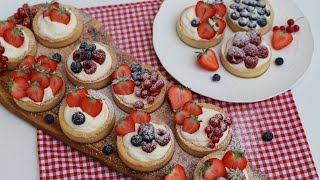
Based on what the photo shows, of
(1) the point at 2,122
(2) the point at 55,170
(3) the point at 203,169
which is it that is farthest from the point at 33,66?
(3) the point at 203,169

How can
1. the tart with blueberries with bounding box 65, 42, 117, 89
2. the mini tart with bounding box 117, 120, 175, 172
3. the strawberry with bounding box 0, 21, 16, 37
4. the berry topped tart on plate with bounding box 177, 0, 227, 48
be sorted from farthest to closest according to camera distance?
1. the berry topped tart on plate with bounding box 177, 0, 227, 48
2. the strawberry with bounding box 0, 21, 16, 37
3. the tart with blueberries with bounding box 65, 42, 117, 89
4. the mini tart with bounding box 117, 120, 175, 172

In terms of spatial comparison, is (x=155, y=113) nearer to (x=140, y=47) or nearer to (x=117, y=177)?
(x=117, y=177)

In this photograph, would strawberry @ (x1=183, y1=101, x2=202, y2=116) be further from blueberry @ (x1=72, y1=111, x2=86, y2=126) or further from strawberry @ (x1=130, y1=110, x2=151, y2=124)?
blueberry @ (x1=72, y1=111, x2=86, y2=126)

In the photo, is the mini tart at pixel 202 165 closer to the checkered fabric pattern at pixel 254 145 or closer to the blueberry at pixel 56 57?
Answer: the checkered fabric pattern at pixel 254 145

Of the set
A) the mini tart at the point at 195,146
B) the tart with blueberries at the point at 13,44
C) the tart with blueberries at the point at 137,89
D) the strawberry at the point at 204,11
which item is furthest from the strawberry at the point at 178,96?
the tart with blueberries at the point at 13,44

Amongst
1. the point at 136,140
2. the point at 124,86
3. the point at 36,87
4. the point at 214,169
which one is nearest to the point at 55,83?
the point at 36,87

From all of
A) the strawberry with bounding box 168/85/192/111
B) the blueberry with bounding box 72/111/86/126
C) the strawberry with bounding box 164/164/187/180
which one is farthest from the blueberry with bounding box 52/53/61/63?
the strawberry with bounding box 164/164/187/180

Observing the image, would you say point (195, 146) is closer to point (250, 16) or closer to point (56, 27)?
point (250, 16)
